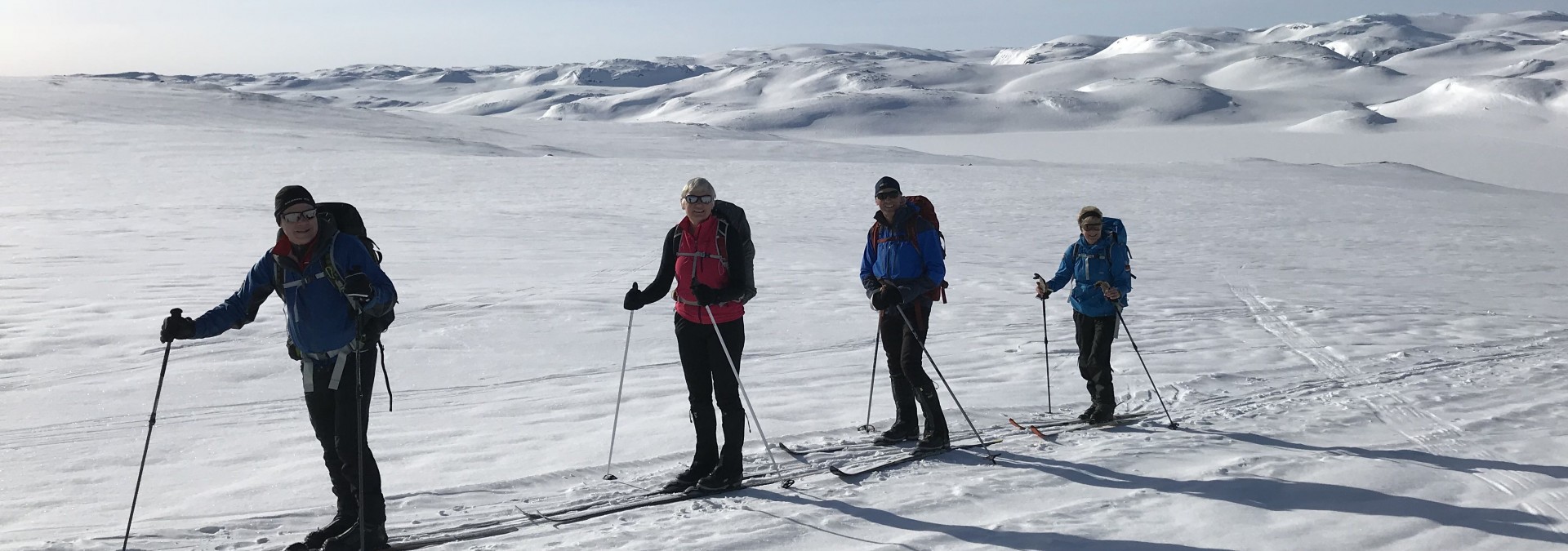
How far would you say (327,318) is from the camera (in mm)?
4066

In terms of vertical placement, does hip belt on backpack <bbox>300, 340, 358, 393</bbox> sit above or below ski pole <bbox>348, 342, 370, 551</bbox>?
above

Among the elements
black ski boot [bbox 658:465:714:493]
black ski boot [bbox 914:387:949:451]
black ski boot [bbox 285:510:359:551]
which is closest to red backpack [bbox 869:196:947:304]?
black ski boot [bbox 914:387:949:451]

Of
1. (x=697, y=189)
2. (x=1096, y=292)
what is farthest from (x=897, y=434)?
(x=697, y=189)

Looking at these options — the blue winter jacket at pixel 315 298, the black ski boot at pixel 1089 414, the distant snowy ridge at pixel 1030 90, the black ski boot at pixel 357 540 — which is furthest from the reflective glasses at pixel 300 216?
the distant snowy ridge at pixel 1030 90

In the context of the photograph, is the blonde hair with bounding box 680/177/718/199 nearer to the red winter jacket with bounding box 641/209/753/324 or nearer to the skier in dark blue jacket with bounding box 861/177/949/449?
the red winter jacket with bounding box 641/209/753/324

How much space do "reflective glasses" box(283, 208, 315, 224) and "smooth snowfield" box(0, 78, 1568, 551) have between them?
162 centimetres

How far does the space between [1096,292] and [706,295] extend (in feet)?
9.58

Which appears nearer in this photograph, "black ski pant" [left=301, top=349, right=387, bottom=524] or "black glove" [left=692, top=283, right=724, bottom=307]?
"black ski pant" [left=301, top=349, right=387, bottom=524]

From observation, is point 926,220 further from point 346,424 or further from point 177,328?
point 177,328

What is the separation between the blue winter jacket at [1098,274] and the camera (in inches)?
250

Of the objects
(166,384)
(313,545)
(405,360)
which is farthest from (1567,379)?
(166,384)

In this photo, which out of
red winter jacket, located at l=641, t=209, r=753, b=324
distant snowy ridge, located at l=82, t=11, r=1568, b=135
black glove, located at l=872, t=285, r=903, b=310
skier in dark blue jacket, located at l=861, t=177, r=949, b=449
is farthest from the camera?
distant snowy ridge, located at l=82, t=11, r=1568, b=135

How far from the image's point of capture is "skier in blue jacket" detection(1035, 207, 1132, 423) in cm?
635

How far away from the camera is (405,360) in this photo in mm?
8609
